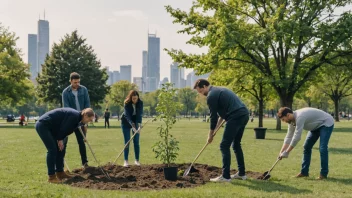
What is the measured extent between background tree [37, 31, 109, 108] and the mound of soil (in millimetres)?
42002

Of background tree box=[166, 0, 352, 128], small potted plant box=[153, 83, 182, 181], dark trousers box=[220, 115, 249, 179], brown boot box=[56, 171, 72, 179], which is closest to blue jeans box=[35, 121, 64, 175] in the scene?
brown boot box=[56, 171, 72, 179]

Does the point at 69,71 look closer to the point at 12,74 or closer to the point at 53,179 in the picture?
the point at 12,74

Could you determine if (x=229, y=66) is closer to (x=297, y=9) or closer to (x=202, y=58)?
(x=202, y=58)

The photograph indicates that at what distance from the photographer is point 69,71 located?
5191 cm

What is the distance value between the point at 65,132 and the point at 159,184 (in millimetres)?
2178

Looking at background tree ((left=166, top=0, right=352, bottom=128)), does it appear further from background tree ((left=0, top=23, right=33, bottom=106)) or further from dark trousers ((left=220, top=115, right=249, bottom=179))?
background tree ((left=0, top=23, right=33, bottom=106))

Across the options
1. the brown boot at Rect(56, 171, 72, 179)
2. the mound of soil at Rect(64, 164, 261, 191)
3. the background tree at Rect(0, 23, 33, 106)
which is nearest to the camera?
the mound of soil at Rect(64, 164, 261, 191)

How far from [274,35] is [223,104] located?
15.2 metres

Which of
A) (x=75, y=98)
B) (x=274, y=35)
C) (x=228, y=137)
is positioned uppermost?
(x=274, y=35)

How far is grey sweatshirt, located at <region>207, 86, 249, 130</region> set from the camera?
8.10m

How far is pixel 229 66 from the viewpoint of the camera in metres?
31.3

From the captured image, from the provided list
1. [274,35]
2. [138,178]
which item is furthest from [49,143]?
[274,35]

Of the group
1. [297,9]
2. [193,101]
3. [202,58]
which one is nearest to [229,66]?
[202,58]

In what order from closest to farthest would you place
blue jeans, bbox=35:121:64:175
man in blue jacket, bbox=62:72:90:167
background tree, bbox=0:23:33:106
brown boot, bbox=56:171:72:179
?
blue jeans, bbox=35:121:64:175 < brown boot, bbox=56:171:72:179 < man in blue jacket, bbox=62:72:90:167 < background tree, bbox=0:23:33:106
